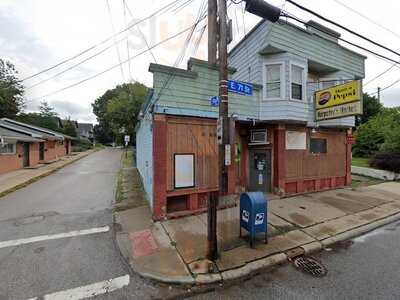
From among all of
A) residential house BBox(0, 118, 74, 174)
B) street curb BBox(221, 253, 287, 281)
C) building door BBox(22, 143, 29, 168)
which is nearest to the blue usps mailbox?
street curb BBox(221, 253, 287, 281)

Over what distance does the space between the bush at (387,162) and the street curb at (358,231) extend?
8.63m

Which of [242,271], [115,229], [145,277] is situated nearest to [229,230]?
[242,271]

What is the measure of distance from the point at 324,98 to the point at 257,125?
2.78 meters

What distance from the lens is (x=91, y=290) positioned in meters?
3.76

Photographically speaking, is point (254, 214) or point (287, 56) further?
point (287, 56)

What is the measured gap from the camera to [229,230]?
5.93 metres

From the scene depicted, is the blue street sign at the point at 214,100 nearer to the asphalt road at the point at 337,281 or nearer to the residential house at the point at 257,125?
the residential house at the point at 257,125

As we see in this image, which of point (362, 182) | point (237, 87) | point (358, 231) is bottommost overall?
point (358, 231)

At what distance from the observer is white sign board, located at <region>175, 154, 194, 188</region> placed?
22.9 ft

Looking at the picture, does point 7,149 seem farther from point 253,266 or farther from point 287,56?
point 253,266

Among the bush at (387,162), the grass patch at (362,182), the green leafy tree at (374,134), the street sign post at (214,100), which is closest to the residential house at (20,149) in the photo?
the street sign post at (214,100)

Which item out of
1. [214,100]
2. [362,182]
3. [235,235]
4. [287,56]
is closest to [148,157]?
[214,100]

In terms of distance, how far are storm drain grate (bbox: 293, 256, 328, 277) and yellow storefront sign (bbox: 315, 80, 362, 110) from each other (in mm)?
6135

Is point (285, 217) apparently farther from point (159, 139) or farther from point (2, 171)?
point (2, 171)
